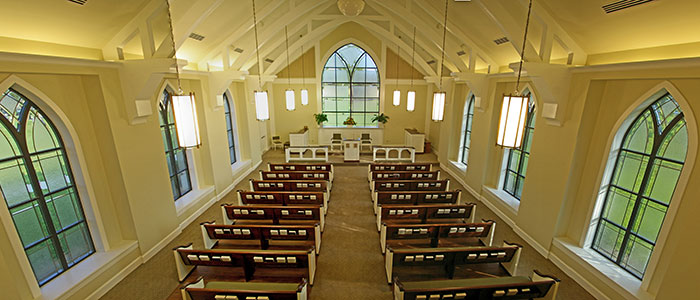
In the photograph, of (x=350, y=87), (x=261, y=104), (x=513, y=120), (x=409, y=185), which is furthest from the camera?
(x=350, y=87)

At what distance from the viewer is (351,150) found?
401 inches

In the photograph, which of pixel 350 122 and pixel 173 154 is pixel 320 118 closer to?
pixel 350 122

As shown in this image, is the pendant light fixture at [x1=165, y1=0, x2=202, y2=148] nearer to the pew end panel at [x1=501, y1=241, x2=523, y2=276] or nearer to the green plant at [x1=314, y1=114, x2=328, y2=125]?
the pew end panel at [x1=501, y1=241, x2=523, y2=276]

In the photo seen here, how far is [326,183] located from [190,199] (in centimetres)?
308

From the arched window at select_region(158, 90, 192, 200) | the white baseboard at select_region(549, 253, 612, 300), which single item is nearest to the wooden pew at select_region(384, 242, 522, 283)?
the white baseboard at select_region(549, 253, 612, 300)

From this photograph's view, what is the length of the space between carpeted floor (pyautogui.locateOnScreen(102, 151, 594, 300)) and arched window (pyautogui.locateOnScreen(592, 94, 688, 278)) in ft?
2.82

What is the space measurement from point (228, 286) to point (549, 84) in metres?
5.53

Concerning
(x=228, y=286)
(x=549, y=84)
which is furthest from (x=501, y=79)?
(x=228, y=286)

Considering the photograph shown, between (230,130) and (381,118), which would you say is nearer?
(230,130)

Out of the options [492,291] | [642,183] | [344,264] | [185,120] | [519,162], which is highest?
[185,120]

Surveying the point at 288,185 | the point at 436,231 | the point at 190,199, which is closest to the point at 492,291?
the point at 436,231

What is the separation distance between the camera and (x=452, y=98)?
8.95 metres

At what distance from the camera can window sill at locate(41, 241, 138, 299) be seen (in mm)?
3301

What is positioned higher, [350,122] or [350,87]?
[350,87]
